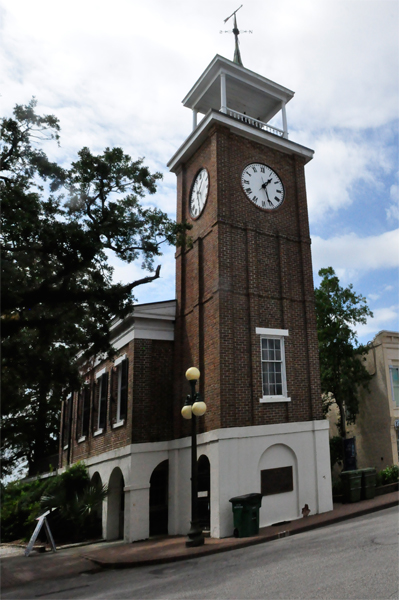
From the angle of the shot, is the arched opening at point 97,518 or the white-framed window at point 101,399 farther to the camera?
the white-framed window at point 101,399

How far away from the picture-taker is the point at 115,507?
18.5 m

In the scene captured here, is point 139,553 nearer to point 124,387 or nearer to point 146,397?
point 146,397

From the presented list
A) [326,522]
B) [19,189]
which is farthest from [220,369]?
[19,189]

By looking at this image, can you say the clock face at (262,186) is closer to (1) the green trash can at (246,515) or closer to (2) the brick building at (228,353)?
(2) the brick building at (228,353)

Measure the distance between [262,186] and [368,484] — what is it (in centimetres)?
1100

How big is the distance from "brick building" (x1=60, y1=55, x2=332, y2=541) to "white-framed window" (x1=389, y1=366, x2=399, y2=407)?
8.81 meters

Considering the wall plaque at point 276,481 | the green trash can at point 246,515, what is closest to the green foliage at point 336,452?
the wall plaque at point 276,481

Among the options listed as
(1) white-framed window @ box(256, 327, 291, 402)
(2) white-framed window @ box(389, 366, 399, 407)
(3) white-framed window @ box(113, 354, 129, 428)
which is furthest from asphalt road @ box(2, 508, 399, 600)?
(2) white-framed window @ box(389, 366, 399, 407)

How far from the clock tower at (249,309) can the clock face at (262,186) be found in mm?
43

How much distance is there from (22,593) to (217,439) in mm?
6529

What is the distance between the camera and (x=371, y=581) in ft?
24.2

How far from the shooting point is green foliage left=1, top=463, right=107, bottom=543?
17844 mm

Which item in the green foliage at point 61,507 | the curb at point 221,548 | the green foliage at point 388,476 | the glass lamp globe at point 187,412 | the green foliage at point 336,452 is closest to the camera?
A: the curb at point 221,548

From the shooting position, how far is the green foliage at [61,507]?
58.5ft
